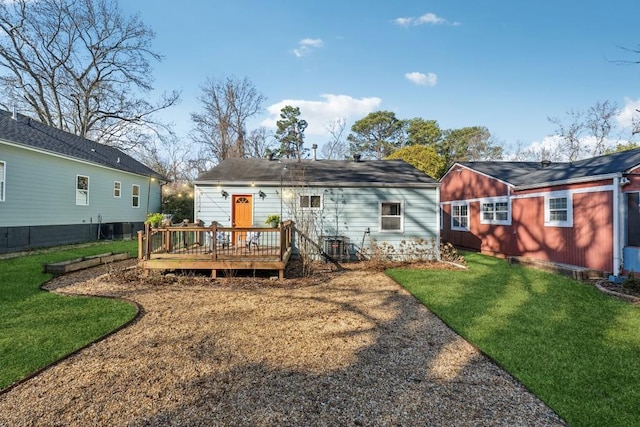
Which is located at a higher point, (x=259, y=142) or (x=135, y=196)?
(x=259, y=142)

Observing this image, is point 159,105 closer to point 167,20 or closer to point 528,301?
point 167,20

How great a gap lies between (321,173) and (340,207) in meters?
1.72

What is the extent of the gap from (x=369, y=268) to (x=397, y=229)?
215cm

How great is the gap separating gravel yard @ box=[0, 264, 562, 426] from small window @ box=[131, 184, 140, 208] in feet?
48.3

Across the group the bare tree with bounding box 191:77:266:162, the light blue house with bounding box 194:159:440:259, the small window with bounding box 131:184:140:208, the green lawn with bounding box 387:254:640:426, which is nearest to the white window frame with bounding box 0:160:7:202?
the light blue house with bounding box 194:159:440:259

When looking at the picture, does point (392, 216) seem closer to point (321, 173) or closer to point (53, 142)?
point (321, 173)

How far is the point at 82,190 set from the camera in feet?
45.9

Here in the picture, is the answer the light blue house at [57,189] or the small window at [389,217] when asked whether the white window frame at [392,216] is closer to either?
the small window at [389,217]

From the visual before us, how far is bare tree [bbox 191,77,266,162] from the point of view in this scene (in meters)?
28.1

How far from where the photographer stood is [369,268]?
31.4 feet

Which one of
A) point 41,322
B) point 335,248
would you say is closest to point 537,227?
point 335,248

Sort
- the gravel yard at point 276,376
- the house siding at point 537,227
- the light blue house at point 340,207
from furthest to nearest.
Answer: the light blue house at point 340,207, the house siding at point 537,227, the gravel yard at point 276,376

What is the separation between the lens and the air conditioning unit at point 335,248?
34.4 feet

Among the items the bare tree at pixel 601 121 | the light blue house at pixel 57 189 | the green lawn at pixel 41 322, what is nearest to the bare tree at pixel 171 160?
the light blue house at pixel 57 189
